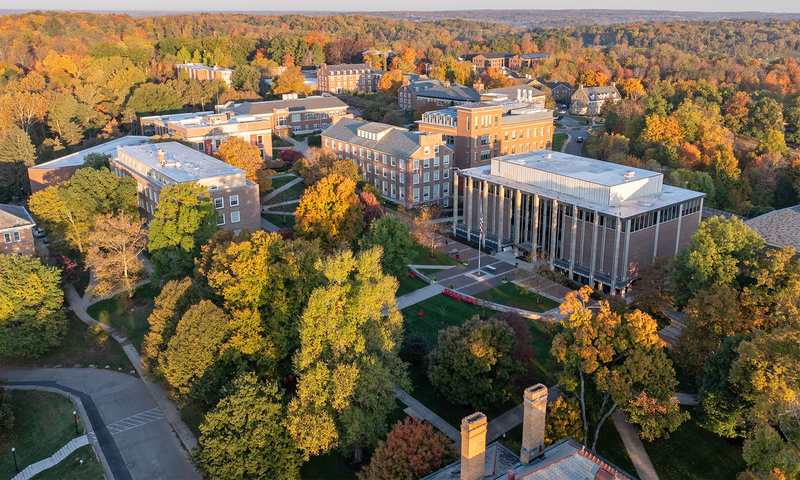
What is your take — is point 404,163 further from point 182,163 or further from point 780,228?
point 780,228

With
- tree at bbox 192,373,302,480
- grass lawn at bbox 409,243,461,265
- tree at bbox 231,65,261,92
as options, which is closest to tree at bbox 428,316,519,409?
tree at bbox 192,373,302,480

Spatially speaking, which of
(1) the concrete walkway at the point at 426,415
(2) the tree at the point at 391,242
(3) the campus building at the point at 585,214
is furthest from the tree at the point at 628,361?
(2) the tree at the point at 391,242

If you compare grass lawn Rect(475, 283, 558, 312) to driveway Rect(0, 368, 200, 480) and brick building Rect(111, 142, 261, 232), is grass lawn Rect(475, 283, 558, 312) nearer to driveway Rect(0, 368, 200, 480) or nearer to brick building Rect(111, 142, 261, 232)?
brick building Rect(111, 142, 261, 232)

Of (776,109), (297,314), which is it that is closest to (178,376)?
(297,314)

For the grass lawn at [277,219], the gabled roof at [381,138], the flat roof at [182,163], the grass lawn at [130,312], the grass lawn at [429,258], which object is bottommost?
the grass lawn at [130,312]

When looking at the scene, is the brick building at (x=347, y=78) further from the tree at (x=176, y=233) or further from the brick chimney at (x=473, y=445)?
the brick chimney at (x=473, y=445)

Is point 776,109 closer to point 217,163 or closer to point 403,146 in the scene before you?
point 403,146

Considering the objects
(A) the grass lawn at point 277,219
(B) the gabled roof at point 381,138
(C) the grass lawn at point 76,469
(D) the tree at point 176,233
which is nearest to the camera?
(C) the grass lawn at point 76,469

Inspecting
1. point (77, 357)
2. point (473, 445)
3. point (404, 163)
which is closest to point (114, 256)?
point (77, 357)
